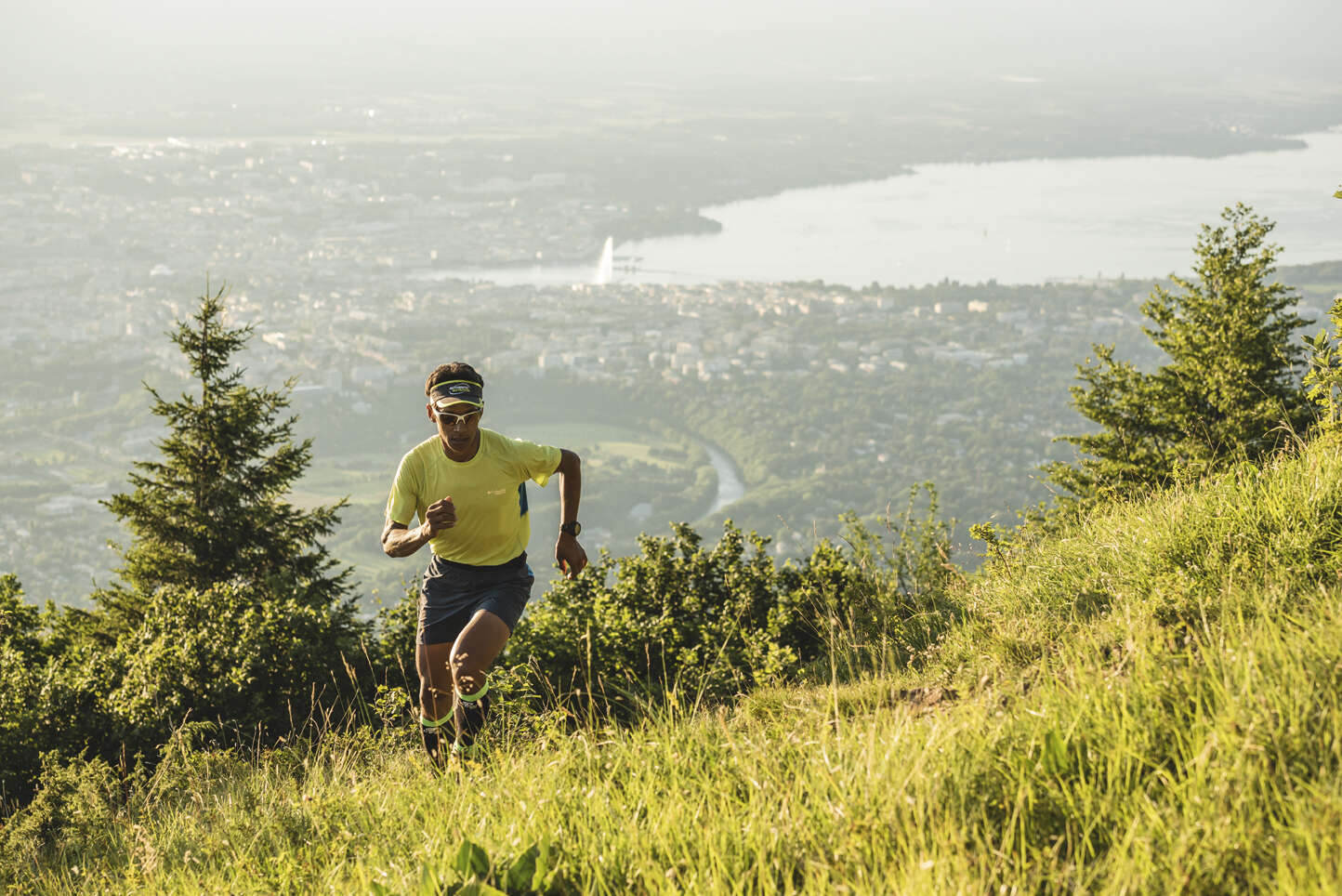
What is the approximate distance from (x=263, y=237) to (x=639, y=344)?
80316 millimetres

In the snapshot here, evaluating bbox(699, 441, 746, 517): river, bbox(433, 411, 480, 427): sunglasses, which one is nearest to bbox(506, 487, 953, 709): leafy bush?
bbox(433, 411, 480, 427): sunglasses

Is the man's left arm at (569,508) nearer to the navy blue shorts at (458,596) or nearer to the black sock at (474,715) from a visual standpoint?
the navy blue shorts at (458,596)

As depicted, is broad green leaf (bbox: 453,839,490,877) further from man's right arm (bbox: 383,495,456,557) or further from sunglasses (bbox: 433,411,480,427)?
sunglasses (bbox: 433,411,480,427)

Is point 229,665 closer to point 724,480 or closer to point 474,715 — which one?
point 474,715

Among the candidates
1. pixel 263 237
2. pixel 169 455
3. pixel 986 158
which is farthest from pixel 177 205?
pixel 169 455

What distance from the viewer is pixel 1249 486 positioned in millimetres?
3812

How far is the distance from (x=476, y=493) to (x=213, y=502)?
973 cm

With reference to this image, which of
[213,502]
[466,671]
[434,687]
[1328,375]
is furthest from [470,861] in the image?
[213,502]

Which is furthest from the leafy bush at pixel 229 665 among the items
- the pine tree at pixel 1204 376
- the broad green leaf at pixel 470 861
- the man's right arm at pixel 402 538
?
the pine tree at pixel 1204 376

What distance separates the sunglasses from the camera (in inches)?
157

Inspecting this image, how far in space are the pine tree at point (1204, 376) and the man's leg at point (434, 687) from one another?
10.4 meters

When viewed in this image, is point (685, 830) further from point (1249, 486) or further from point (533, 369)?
point (533, 369)

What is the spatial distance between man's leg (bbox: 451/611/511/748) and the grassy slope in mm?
292

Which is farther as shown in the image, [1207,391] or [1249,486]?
[1207,391]
